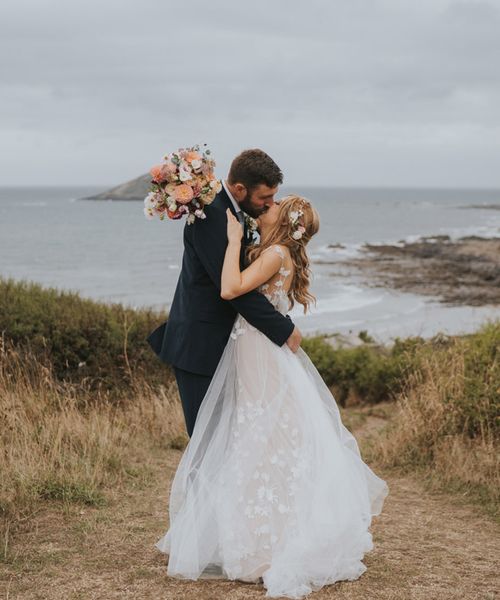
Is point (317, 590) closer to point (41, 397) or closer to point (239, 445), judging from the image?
point (239, 445)

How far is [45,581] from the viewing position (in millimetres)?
4785

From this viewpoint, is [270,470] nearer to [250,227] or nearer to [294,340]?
[294,340]

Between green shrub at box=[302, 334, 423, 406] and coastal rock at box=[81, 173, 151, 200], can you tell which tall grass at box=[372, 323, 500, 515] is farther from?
coastal rock at box=[81, 173, 151, 200]

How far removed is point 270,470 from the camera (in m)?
4.68

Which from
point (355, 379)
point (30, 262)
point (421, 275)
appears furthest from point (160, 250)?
point (355, 379)

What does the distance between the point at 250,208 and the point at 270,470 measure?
150 cm

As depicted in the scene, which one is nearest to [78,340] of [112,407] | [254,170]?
[112,407]

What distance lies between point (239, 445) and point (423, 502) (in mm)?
3027

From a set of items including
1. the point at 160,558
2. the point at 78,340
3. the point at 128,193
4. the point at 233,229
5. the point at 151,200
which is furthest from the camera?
the point at 128,193

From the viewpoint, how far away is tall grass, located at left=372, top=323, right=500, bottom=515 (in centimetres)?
752

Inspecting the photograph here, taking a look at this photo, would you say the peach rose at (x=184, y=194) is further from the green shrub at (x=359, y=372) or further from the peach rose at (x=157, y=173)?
the green shrub at (x=359, y=372)

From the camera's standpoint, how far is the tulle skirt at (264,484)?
4.61 meters

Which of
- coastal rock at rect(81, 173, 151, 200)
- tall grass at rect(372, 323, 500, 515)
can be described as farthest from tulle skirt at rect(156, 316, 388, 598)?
coastal rock at rect(81, 173, 151, 200)

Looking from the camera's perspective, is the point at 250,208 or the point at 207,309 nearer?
the point at 250,208
